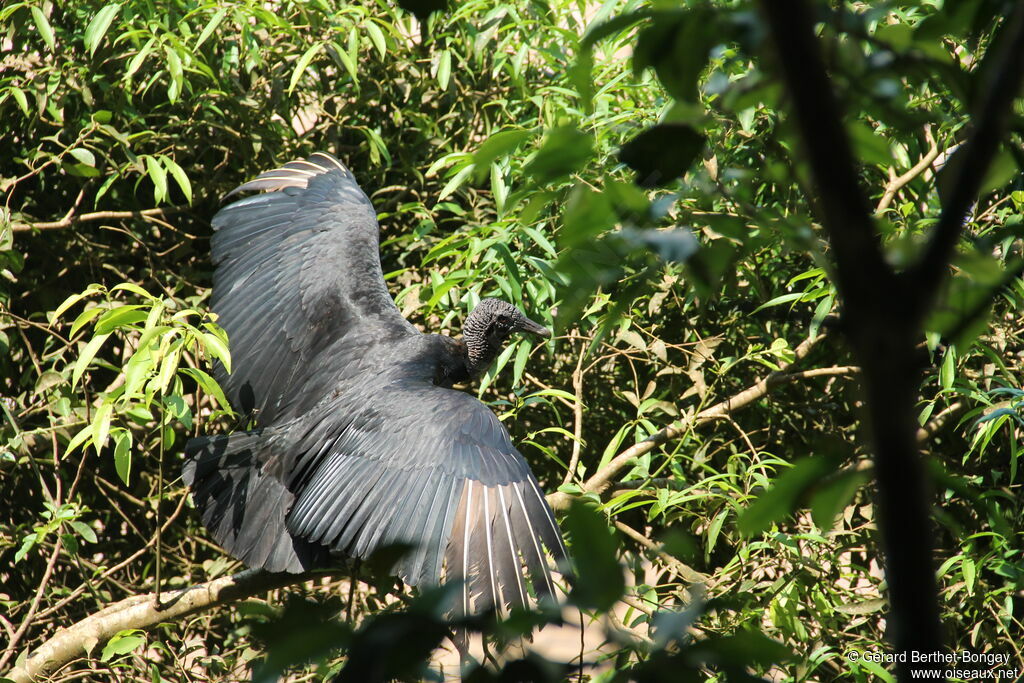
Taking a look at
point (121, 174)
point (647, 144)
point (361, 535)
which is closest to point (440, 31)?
point (121, 174)

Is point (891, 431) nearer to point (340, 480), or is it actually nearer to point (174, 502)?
point (340, 480)

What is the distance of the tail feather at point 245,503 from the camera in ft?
9.20

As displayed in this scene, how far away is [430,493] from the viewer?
265cm

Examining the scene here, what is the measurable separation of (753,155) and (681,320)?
72 cm

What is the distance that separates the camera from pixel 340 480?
2811mm

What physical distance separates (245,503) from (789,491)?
2561mm

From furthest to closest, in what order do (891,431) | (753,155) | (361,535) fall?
1. (753,155)
2. (361,535)
3. (891,431)

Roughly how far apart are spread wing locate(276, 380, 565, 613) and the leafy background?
0.80ft

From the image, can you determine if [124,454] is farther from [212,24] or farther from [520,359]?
[212,24]

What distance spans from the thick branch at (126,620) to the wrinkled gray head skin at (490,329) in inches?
46.1
